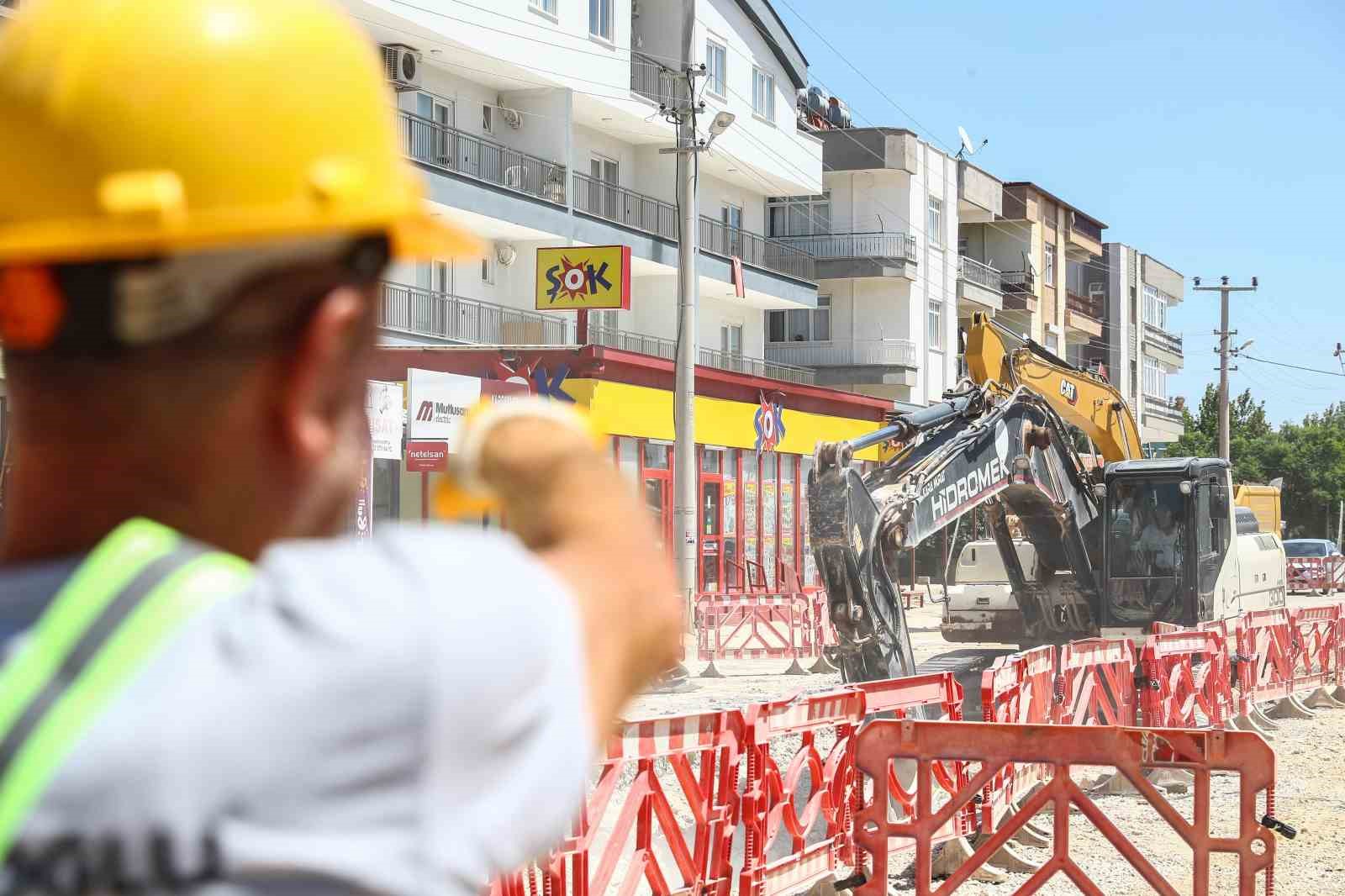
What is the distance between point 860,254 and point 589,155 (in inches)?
593

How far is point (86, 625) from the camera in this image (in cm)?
115

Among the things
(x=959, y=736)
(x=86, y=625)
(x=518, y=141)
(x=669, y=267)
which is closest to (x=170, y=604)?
(x=86, y=625)

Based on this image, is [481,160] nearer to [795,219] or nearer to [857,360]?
[795,219]

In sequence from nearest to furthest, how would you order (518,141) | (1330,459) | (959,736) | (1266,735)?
(959,736) < (1266,735) < (518,141) < (1330,459)

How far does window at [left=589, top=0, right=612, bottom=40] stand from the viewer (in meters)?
32.8

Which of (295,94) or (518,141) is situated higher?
(518,141)

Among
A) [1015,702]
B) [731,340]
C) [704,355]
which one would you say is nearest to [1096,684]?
[1015,702]

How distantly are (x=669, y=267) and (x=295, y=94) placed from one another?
34007 millimetres

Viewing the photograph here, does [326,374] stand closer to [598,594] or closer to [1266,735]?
[598,594]

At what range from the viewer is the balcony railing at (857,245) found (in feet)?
156

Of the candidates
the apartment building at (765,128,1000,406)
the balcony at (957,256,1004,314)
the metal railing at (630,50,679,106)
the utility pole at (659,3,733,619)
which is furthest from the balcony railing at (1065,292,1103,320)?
the utility pole at (659,3,733,619)

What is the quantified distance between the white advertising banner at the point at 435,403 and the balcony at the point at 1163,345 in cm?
6084

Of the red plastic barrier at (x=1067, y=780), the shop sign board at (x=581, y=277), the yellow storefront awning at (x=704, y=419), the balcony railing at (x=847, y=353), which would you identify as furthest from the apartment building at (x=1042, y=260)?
the red plastic barrier at (x=1067, y=780)

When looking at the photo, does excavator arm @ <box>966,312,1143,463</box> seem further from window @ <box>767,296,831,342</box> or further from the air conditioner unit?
window @ <box>767,296,831,342</box>
